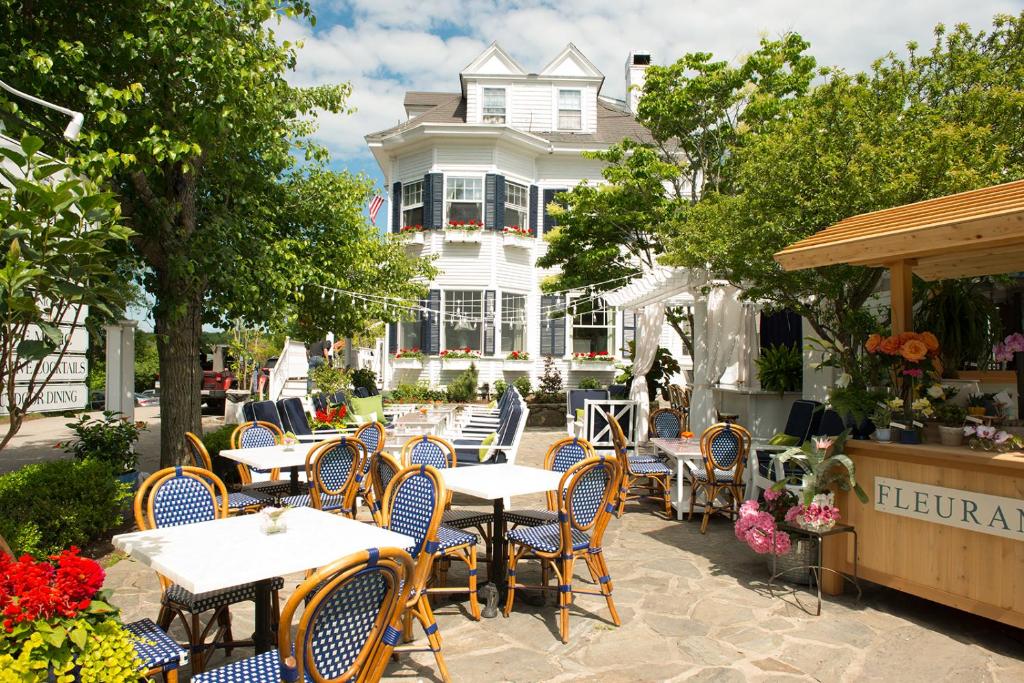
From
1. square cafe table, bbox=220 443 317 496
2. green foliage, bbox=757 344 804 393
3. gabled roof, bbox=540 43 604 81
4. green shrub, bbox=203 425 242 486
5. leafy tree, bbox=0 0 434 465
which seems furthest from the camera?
gabled roof, bbox=540 43 604 81

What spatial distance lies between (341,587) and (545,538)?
7.54ft

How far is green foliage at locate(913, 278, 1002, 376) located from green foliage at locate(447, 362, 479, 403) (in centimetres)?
1116

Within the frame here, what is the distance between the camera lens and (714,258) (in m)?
7.88

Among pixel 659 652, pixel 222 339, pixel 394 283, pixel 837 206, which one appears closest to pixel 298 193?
pixel 394 283

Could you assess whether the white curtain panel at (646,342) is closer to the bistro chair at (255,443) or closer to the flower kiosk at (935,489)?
the flower kiosk at (935,489)

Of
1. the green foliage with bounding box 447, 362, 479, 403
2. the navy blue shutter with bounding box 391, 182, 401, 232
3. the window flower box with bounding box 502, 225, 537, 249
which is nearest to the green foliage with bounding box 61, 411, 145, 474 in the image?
the green foliage with bounding box 447, 362, 479, 403

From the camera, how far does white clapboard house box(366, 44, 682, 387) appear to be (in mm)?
17453

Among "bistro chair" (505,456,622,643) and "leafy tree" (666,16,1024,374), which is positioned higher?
"leafy tree" (666,16,1024,374)

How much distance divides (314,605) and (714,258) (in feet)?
21.8

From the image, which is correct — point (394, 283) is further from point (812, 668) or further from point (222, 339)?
point (222, 339)

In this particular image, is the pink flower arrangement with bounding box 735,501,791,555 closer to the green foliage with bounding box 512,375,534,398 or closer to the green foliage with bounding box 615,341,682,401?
the green foliage with bounding box 615,341,682,401

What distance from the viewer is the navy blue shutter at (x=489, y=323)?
57.1ft

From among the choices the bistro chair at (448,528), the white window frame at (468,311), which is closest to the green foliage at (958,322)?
the bistro chair at (448,528)

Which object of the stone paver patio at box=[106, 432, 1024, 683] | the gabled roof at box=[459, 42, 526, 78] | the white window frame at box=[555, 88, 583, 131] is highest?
the gabled roof at box=[459, 42, 526, 78]
